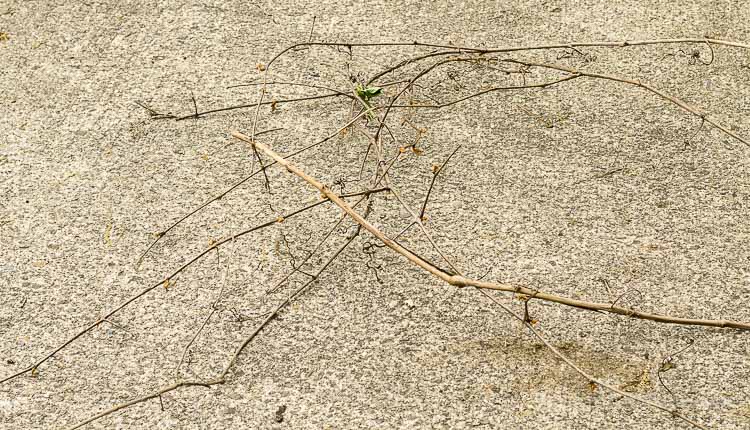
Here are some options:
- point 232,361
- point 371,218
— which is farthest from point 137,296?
point 371,218

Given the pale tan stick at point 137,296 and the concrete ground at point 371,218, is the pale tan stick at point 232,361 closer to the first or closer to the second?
the concrete ground at point 371,218

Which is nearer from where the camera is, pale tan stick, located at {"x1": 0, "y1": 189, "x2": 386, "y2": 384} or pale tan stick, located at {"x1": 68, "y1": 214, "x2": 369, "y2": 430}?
pale tan stick, located at {"x1": 68, "y1": 214, "x2": 369, "y2": 430}

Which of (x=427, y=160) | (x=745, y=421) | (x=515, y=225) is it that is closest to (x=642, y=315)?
(x=745, y=421)

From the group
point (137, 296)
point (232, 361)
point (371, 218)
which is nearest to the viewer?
point (232, 361)

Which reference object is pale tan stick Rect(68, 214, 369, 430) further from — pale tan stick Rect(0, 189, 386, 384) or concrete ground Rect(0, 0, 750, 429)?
pale tan stick Rect(0, 189, 386, 384)

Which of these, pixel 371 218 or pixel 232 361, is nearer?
pixel 232 361

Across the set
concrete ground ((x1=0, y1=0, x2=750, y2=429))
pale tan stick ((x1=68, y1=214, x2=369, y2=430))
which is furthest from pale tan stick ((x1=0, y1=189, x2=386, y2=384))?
pale tan stick ((x1=68, y1=214, x2=369, y2=430))

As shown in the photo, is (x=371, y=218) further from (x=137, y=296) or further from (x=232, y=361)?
(x=137, y=296)

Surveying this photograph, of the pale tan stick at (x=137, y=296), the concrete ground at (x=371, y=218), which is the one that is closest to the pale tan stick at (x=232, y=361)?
the concrete ground at (x=371, y=218)
